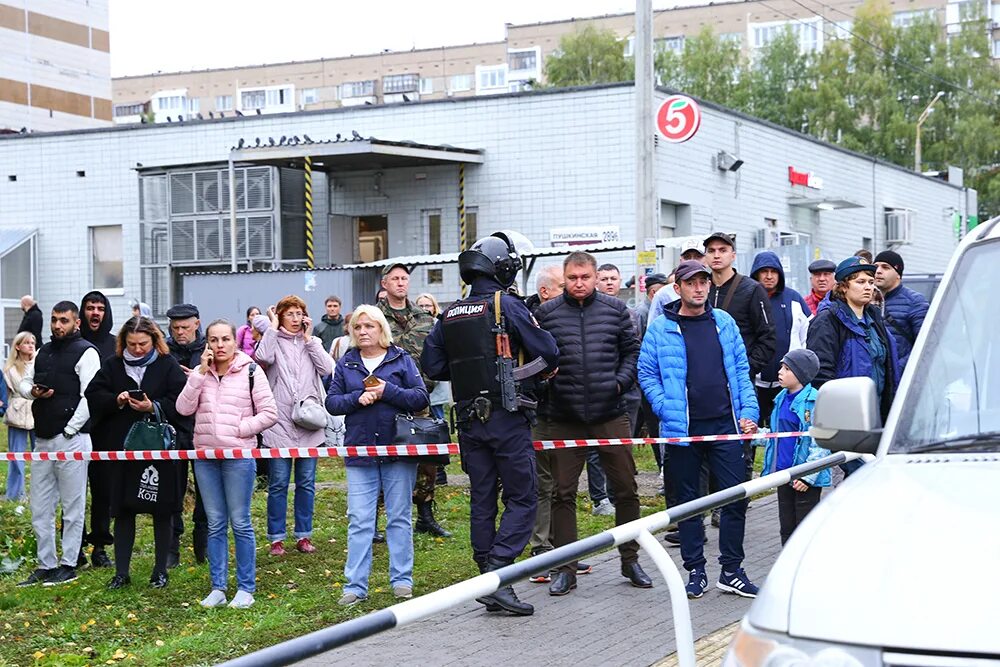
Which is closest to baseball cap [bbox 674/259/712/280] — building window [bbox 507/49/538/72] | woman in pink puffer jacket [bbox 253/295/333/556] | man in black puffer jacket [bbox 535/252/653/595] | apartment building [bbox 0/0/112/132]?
man in black puffer jacket [bbox 535/252/653/595]

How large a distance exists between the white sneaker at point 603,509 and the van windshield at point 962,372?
7.15 m

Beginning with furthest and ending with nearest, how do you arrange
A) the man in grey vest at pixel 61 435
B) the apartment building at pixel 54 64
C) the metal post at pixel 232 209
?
1. the apartment building at pixel 54 64
2. the metal post at pixel 232 209
3. the man in grey vest at pixel 61 435

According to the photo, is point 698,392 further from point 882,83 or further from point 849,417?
point 882,83

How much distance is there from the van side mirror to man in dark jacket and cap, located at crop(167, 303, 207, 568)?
592 cm

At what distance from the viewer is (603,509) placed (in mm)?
11938

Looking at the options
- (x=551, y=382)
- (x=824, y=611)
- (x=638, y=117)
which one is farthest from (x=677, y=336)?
(x=638, y=117)

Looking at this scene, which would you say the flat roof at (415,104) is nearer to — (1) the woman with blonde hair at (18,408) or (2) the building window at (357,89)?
(1) the woman with blonde hair at (18,408)

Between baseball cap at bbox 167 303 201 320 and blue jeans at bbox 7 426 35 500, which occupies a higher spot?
baseball cap at bbox 167 303 201 320

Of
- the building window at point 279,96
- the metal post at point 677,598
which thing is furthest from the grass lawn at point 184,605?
the building window at point 279,96

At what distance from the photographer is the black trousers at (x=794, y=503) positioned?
830 centimetres

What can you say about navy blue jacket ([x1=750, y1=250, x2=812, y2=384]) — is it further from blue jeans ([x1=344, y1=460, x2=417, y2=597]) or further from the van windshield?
the van windshield

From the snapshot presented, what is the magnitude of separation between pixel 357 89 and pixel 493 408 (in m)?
85.5

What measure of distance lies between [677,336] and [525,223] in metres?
19.6

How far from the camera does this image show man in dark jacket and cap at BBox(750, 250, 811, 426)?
11680mm
